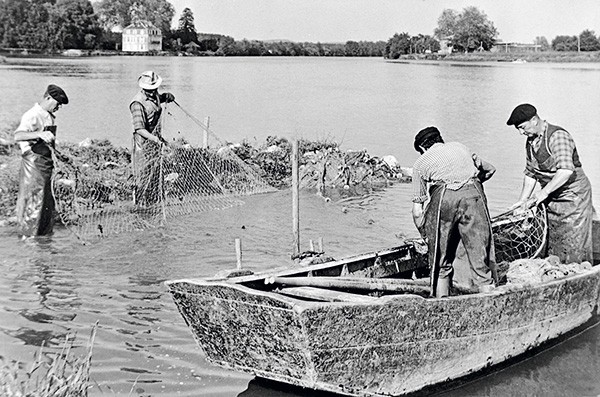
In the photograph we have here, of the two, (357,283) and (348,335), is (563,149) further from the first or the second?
(348,335)

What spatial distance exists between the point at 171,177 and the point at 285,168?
379 centimetres

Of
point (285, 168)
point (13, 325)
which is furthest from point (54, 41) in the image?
point (13, 325)

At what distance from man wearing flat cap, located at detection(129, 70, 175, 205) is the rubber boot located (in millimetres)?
5331

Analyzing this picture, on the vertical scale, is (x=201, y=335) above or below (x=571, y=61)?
below

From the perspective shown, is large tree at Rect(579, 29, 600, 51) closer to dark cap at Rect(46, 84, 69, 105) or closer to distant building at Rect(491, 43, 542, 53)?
distant building at Rect(491, 43, 542, 53)

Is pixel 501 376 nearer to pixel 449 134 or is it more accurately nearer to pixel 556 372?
pixel 556 372

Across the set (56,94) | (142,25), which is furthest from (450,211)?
(142,25)

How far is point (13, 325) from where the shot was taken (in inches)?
273

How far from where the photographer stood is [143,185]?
10.8 m

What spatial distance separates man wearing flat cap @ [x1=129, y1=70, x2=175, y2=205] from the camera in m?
10.2

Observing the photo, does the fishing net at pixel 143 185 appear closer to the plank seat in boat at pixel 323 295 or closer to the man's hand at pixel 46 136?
the man's hand at pixel 46 136

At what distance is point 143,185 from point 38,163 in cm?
170

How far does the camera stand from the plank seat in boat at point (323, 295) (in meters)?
5.34

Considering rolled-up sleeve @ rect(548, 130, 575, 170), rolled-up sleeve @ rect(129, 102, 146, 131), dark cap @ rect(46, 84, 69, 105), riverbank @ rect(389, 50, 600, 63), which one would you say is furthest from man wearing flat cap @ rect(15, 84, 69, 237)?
riverbank @ rect(389, 50, 600, 63)
